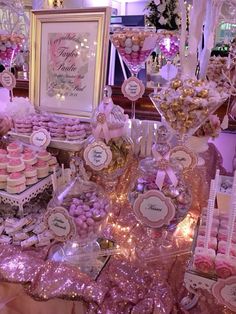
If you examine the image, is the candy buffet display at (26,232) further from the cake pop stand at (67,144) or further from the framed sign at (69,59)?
the framed sign at (69,59)

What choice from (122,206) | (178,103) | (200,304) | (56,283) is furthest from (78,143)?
(200,304)

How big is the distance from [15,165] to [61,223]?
0.31 m

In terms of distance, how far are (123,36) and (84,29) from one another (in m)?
0.31

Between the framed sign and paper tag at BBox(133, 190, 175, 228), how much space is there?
1.89ft

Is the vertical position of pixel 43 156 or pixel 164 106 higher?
pixel 164 106

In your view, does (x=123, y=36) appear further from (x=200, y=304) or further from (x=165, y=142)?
(x=200, y=304)

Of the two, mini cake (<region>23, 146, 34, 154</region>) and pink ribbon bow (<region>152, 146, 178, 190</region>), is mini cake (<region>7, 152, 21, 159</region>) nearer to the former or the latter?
mini cake (<region>23, 146, 34, 154</region>)

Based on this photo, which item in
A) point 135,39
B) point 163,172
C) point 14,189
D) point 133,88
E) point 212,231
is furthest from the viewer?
point 135,39

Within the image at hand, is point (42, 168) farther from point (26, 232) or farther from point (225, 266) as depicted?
point (225, 266)

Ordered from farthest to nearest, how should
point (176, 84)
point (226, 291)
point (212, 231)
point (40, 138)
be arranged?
point (176, 84) → point (40, 138) → point (212, 231) → point (226, 291)

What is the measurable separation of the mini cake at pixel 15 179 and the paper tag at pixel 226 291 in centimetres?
57

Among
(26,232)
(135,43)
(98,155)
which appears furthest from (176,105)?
(26,232)

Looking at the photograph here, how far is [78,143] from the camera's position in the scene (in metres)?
1.08

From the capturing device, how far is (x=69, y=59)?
1228 millimetres
